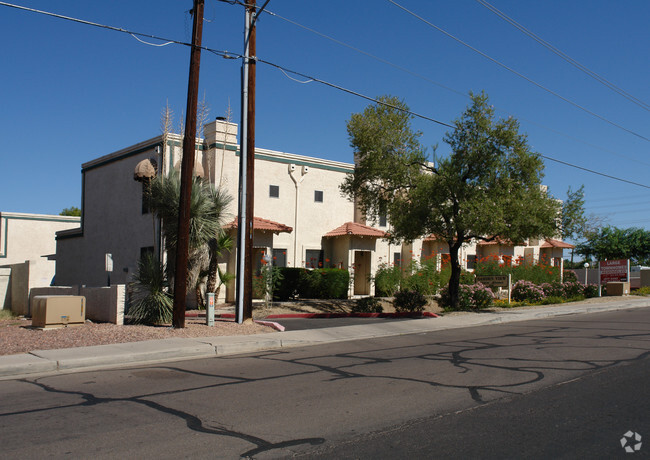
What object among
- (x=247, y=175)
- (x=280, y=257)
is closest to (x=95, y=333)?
(x=247, y=175)

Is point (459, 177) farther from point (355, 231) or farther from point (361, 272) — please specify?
point (361, 272)

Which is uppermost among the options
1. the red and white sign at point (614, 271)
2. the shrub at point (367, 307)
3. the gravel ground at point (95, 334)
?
the red and white sign at point (614, 271)

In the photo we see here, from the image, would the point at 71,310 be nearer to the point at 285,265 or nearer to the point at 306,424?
the point at 306,424

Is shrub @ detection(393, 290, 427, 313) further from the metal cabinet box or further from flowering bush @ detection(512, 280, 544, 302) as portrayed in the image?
the metal cabinet box

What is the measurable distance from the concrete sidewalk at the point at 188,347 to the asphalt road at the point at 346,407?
2.31 ft

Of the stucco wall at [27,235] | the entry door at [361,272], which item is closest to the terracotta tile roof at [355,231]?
the entry door at [361,272]

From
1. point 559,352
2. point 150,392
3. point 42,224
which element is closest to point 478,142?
point 559,352

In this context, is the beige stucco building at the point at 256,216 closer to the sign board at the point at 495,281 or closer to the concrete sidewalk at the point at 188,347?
the sign board at the point at 495,281

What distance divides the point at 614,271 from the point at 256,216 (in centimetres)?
2065

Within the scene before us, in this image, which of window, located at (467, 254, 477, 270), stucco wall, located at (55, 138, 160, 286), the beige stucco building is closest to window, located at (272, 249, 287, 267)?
the beige stucco building

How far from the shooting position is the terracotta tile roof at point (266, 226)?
23719 millimetres

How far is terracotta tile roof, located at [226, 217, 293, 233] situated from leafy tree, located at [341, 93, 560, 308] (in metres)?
4.62

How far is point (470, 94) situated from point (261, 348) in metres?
11.9

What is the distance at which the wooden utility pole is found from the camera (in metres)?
16.0
